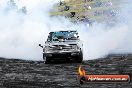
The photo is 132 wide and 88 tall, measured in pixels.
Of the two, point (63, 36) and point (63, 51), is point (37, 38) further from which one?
point (63, 51)

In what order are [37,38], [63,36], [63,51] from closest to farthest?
1. [63,51]
2. [63,36]
3. [37,38]

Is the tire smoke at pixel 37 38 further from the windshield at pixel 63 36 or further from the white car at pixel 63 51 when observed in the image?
the white car at pixel 63 51

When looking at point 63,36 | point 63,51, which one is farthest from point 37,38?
point 63,51

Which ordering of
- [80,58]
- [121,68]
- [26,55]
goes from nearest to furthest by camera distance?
1. [121,68]
2. [80,58]
3. [26,55]

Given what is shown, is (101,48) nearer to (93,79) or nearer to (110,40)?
(110,40)

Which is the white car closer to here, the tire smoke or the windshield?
the windshield

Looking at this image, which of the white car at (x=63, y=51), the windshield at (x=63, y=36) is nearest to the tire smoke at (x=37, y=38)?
the windshield at (x=63, y=36)

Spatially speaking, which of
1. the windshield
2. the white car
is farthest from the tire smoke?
the white car

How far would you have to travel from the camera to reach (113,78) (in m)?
12.3

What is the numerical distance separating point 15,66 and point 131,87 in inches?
383

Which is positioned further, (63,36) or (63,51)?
(63,36)

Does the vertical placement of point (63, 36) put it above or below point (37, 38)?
above

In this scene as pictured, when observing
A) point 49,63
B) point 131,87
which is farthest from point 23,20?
point 131,87

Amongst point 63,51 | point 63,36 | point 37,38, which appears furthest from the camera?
point 37,38
